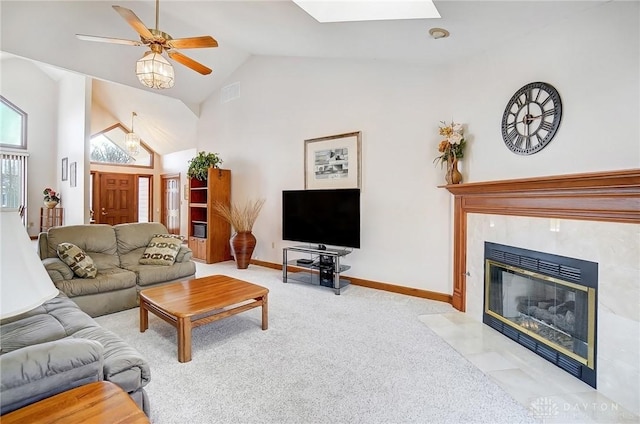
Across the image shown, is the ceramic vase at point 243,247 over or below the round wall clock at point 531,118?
below

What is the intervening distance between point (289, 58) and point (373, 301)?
4.15 m

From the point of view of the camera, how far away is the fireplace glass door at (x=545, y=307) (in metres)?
2.28

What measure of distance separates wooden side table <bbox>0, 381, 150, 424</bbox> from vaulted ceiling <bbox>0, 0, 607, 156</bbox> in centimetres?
315

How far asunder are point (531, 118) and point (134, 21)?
12.0 feet

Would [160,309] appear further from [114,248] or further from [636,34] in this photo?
[636,34]

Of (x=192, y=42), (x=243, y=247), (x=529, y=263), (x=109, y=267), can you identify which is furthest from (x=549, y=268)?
(x=109, y=267)

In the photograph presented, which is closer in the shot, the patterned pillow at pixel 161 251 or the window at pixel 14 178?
the patterned pillow at pixel 161 251

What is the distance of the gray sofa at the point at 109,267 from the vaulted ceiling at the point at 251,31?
117 inches

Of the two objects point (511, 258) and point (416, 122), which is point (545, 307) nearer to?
point (511, 258)

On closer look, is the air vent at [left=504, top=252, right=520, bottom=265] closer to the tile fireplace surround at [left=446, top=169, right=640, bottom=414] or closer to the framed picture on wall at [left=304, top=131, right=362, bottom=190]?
the tile fireplace surround at [left=446, top=169, right=640, bottom=414]

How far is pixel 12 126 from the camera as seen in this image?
25.7 feet

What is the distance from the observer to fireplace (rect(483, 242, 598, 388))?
7.38 feet

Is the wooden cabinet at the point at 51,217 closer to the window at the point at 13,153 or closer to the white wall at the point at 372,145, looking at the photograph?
the window at the point at 13,153

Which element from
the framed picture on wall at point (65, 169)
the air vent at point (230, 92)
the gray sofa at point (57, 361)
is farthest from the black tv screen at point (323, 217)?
the framed picture on wall at point (65, 169)
